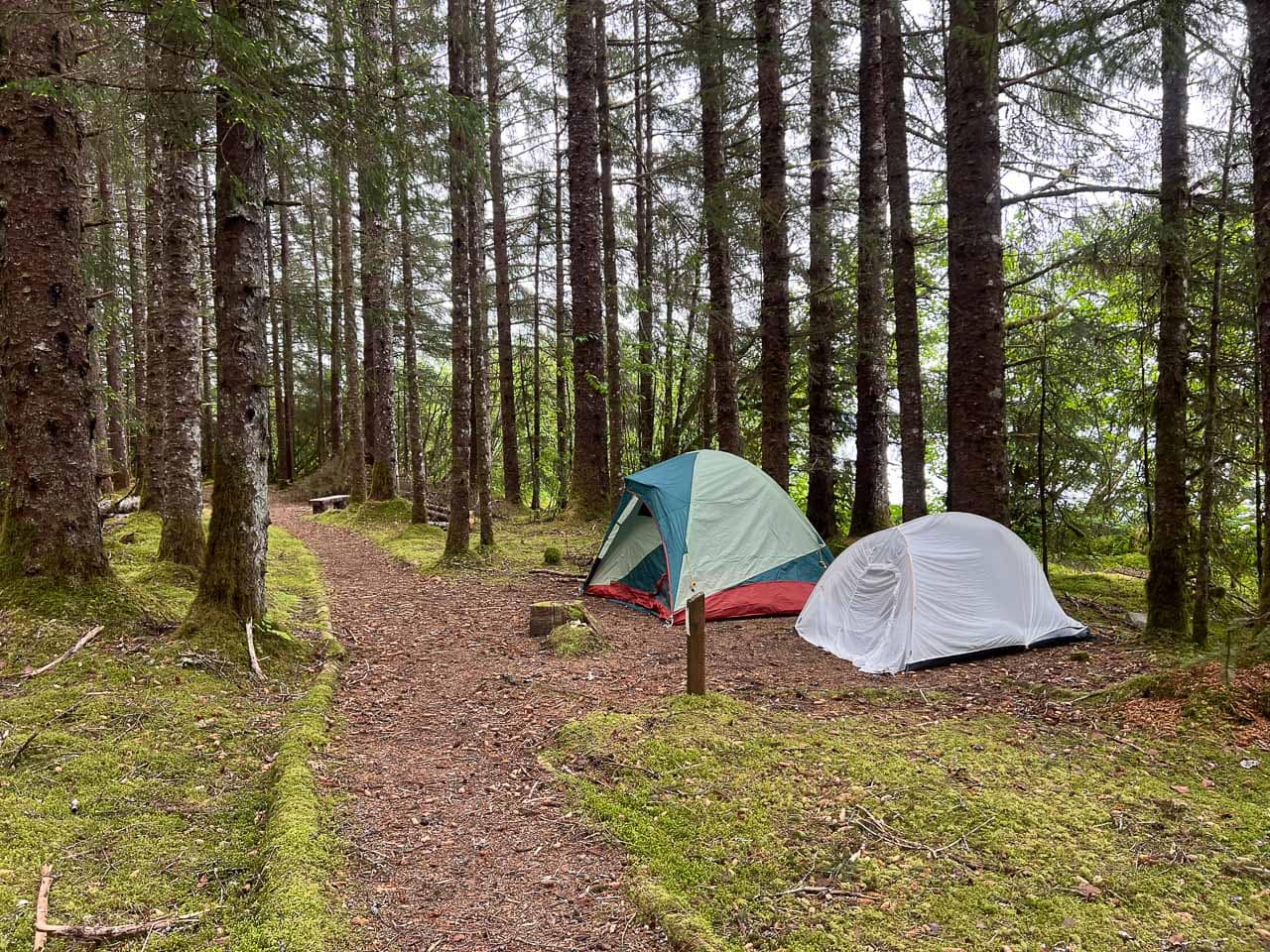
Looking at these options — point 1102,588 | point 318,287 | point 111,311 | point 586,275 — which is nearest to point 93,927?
point 1102,588

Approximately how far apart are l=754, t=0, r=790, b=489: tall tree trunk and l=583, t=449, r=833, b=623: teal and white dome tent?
0.96 metres

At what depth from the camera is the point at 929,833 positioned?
11.0ft

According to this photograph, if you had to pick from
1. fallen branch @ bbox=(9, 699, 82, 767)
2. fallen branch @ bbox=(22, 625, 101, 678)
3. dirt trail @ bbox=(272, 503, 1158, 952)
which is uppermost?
fallen branch @ bbox=(22, 625, 101, 678)

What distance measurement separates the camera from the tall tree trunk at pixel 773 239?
9.05 m

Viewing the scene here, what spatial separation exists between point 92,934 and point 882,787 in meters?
3.48

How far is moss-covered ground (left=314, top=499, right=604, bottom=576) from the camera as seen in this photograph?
10859mm

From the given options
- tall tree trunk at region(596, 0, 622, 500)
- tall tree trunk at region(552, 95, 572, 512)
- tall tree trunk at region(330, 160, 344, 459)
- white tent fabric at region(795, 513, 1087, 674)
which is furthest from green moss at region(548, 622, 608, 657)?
tall tree trunk at region(330, 160, 344, 459)

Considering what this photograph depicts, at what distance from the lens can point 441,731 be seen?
5.04 metres

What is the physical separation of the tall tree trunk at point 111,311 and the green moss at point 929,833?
7407mm

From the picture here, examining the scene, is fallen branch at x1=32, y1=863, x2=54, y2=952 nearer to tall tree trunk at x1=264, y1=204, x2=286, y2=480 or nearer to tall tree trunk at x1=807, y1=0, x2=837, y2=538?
tall tree trunk at x1=807, y1=0, x2=837, y2=538

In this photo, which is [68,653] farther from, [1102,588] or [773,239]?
[1102,588]

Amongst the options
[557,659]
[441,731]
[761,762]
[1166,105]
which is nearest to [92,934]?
[441,731]

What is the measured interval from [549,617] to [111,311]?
10182 mm

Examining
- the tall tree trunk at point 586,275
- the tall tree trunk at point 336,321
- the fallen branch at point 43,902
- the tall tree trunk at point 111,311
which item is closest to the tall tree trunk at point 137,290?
the tall tree trunk at point 111,311
